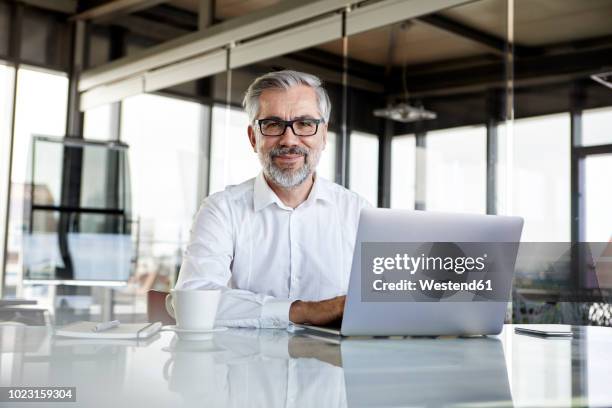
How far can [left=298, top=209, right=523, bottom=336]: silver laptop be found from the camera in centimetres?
135

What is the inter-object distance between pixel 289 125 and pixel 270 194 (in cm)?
25

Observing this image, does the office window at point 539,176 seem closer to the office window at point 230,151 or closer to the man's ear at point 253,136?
the man's ear at point 253,136

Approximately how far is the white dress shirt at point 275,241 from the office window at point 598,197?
1412 mm

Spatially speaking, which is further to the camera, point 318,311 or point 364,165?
point 364,165

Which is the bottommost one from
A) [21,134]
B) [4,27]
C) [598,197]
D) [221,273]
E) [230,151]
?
[221,273]

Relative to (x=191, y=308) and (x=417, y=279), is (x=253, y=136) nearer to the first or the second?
(x=191, y=308)

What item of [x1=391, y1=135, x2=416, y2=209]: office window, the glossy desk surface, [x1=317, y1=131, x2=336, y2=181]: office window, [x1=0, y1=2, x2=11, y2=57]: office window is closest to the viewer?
the glossy desk surface

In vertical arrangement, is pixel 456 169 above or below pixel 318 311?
above

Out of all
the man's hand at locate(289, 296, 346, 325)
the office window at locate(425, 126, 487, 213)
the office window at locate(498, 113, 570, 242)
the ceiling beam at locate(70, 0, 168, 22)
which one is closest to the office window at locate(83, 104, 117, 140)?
the ceiling beam at locate(70, 0, 168, 22)

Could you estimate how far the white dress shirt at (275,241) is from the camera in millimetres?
2184

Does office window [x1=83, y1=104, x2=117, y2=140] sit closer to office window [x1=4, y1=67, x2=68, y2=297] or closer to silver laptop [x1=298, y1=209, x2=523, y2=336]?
office window [x1=4, y1=67, x2=68, y2=297]

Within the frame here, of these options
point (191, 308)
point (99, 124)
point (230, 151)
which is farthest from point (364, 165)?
point (99, 124)

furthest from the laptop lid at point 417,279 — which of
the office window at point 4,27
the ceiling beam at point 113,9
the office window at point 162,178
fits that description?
the office window at point 4,27

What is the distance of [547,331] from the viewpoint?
159 centimetres
